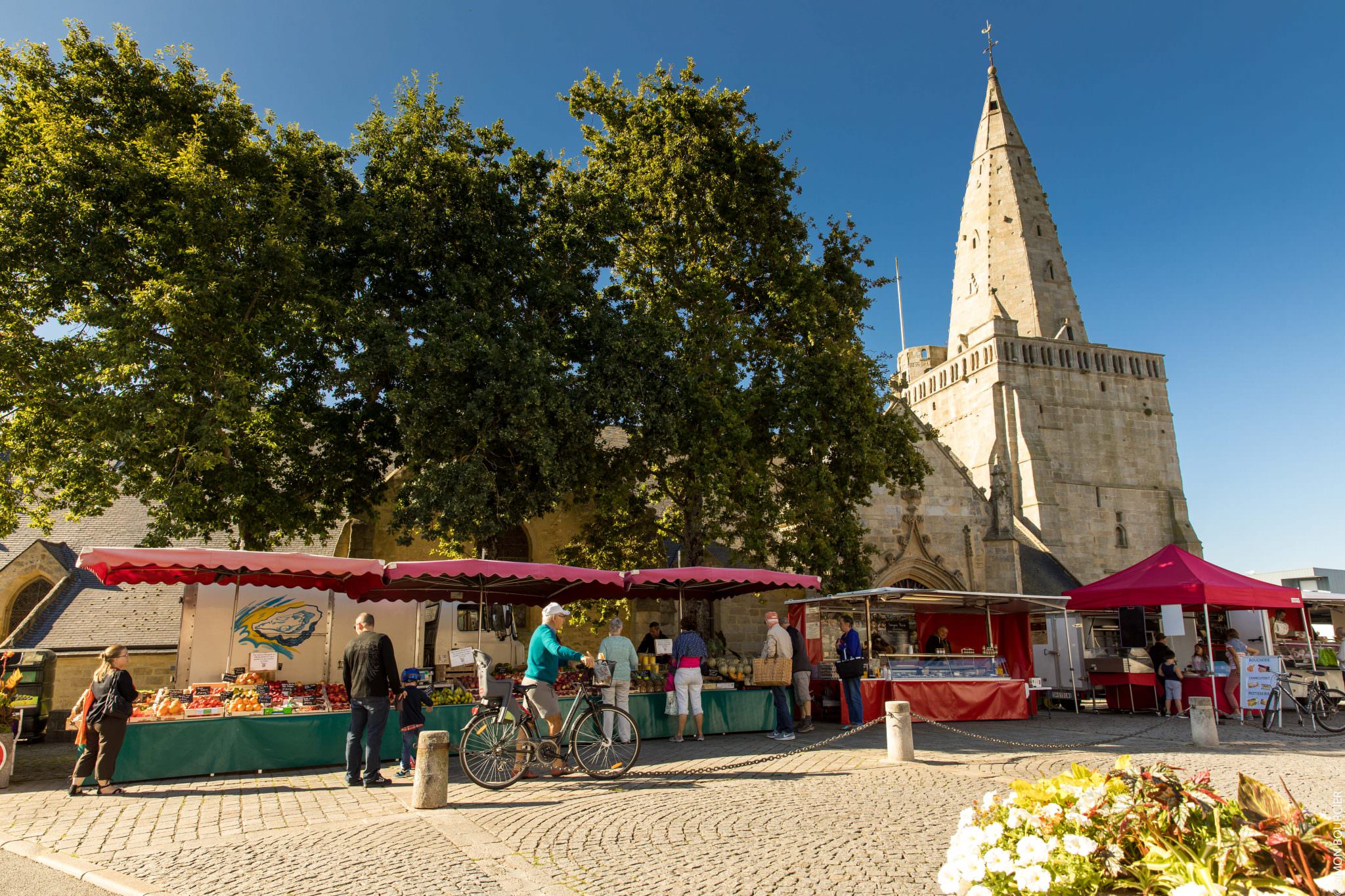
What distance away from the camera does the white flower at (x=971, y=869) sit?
9.18 feet

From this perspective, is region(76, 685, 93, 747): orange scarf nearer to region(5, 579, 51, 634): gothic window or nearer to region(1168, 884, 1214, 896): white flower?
region(1168, 884, 1214, 896): white flower

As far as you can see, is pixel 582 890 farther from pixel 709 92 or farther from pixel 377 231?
pixel 709 92

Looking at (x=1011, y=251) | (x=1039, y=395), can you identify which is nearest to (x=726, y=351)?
(x=1039, y=395)

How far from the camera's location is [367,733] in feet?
28.2

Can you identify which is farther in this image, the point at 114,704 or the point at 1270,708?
the point at 1270,708

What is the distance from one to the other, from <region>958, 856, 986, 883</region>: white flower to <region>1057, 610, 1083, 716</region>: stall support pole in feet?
50.8

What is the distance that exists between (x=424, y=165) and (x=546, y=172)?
2.61 m

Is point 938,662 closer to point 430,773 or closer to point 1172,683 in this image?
point 1172,683

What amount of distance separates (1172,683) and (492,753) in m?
13.2

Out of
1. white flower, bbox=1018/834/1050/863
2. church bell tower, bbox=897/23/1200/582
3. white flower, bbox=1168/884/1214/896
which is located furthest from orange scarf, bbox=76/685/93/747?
church bell tower, bbox=897/23/1200/582

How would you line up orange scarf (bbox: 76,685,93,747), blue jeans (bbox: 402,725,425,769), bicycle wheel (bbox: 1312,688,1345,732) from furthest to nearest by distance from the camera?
bicycle wheel (bbox: 1312,688,1345,732)
blue jeans (bbox: 402,725,425,769)
orange scarf (bbox: 76,685,93,747)

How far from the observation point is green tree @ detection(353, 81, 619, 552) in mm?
14750

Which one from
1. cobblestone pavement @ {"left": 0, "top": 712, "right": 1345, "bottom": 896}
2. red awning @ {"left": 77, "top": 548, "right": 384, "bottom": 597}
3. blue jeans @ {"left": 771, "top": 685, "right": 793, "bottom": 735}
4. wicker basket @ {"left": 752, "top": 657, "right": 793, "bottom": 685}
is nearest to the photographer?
cobblestone pavement @ {"left": 0, "top": 712, "right": 1345, "bottom": 896}

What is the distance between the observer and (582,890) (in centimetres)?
505
